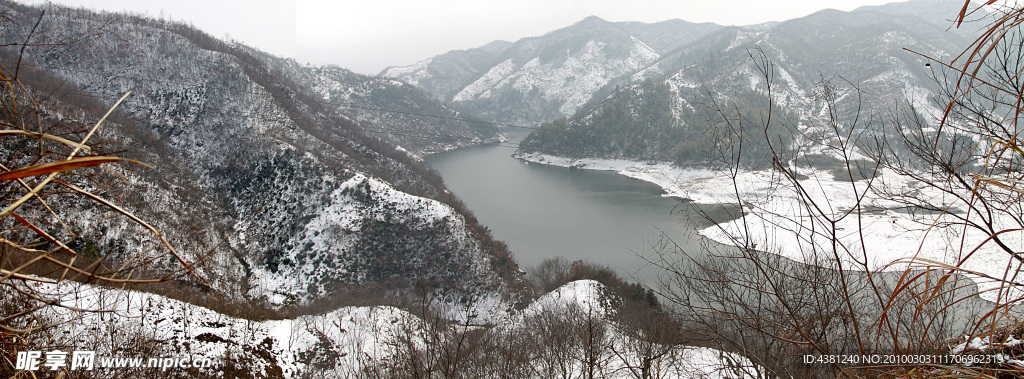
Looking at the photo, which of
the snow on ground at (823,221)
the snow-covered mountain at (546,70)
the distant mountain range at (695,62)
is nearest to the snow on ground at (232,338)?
the snow on ground at (823,221)

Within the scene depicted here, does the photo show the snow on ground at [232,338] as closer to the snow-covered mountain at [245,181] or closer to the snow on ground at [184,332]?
the snow on ground at [184,332]

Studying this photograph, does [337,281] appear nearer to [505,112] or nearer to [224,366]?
[224,366]

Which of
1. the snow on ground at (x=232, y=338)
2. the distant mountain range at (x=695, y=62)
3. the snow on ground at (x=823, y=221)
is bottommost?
the snow on ground at (x=232, y=338)

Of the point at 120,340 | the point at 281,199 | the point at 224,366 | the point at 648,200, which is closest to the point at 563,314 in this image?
the point at 224,366

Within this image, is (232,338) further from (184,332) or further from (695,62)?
(695,62)

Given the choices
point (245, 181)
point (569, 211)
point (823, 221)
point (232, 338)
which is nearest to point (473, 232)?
point (245, 181)

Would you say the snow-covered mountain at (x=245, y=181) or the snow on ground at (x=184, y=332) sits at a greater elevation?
the snow-covered mountain at (x=245, y=181)
